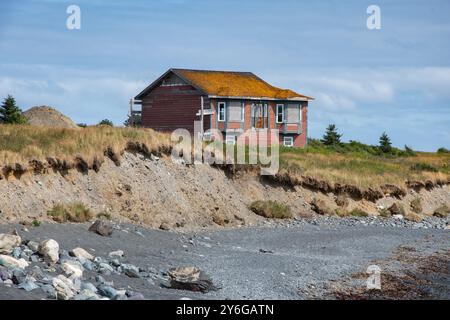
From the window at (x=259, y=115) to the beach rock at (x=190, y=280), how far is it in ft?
134

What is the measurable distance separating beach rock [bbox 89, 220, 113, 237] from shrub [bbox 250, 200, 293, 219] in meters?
11.9

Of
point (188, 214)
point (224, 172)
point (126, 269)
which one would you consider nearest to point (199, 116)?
point (224, 172)

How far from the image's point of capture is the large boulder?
60.4 feet

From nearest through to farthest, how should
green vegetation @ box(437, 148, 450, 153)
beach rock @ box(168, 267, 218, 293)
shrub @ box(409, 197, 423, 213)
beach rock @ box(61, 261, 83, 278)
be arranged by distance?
beach rock @ box(61, 261, 83, 278), beach rock @ box(168, 267, 218, 293), shrub @ box(409, 197, 423, 213), green vegetation @ box(437, 148, 450, 153)

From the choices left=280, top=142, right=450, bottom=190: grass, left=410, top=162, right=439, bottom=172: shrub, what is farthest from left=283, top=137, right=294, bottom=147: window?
left=410, top=162, right=439, bottom=172: shrub

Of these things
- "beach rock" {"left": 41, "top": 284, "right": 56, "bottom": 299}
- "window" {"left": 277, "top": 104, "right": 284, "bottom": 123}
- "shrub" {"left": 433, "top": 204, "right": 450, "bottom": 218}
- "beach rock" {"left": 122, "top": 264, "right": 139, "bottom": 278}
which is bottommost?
"shrub" {"left": 433, "top": 204, "right": 450, "bottom": 218}

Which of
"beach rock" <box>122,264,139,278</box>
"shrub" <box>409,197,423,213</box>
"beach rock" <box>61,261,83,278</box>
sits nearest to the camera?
"beach rock" <box>61,261,83,278</box>

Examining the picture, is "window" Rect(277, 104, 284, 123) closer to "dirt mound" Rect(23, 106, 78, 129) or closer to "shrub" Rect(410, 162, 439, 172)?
"shrub" Rect(410, 162, 439, 172)

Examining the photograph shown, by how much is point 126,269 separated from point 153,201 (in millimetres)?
11821

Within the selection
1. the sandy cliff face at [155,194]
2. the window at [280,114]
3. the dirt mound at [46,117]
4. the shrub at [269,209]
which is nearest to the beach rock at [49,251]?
the sandy cliff face at [155,194]

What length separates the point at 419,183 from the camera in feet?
154

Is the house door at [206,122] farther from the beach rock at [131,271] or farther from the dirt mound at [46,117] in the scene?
the beach rock at [131,271]

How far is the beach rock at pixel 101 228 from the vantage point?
77.9 feet
